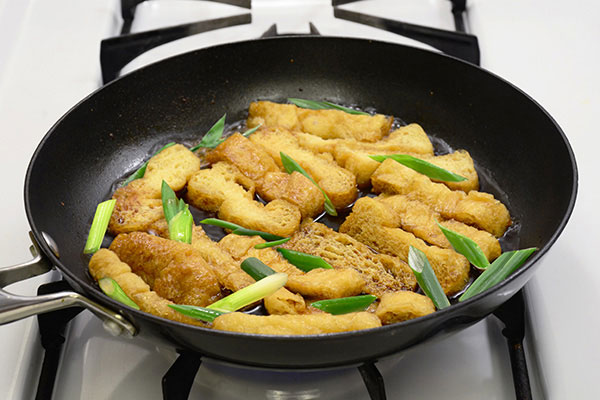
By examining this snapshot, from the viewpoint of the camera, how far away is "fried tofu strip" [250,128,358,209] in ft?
5.01

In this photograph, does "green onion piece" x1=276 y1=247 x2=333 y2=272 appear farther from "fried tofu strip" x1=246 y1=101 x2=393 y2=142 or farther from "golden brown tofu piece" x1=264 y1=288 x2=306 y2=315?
"fried tofu strip" x1=246 y1=101 x2=393 y2=142

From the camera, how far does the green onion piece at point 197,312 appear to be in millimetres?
1139

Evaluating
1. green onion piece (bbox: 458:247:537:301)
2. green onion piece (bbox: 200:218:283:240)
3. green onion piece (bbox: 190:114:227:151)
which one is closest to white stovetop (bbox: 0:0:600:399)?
green onion piece (bbox: 458:247:537:301)

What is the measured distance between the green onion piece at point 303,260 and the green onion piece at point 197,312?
24 cm

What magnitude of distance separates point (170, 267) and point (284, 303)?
239 mm

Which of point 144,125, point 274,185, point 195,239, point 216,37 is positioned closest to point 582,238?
point 274,185

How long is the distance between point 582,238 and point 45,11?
5.96ft

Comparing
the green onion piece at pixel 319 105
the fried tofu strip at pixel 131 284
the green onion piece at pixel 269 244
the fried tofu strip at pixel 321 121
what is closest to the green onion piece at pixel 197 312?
the fried tofu strip at pixel 131 284

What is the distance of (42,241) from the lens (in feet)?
3.76

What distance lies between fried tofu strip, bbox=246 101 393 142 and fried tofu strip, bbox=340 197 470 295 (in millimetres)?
337

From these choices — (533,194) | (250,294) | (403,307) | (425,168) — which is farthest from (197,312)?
(533,194)

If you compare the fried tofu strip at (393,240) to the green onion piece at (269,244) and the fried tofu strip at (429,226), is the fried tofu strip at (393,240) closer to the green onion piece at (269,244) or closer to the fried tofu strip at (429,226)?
the fried tofu strip at (429,226)

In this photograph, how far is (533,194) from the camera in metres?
1.49

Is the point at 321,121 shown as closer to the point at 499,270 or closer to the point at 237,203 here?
the point at 237,203
